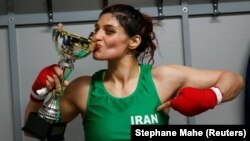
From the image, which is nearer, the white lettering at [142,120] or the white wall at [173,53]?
the white lettering at [142,120]

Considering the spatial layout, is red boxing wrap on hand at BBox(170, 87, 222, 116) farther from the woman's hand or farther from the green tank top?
the woman's hand

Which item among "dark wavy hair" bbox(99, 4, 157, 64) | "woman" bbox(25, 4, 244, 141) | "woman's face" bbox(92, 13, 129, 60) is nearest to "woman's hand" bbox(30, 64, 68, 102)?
"woman" bbox(25, 4, 244, 141)

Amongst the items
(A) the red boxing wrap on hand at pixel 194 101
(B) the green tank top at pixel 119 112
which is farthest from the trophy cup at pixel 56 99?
Result: (A) the red boxing wrap on hand at pixel 194 101

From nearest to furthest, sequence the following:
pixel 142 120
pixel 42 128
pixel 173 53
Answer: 1. pixel 42 128
2. pixel 142 120
3. pixel 173 53

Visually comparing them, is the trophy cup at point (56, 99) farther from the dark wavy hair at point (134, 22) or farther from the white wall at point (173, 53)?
the white wall at point (173, 53)

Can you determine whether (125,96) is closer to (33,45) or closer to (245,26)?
(33,45)

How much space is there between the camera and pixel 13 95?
1.36 metres

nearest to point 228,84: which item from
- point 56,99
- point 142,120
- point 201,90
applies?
point 201,90

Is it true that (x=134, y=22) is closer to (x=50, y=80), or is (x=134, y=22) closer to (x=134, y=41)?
(x=134, y=41)

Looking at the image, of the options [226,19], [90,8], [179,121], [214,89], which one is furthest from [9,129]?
[226,19]

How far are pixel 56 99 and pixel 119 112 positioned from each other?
0.65ft

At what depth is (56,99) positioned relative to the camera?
Answer: 101cm

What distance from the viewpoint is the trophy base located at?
3.15ft

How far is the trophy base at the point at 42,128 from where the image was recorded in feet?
3.15
